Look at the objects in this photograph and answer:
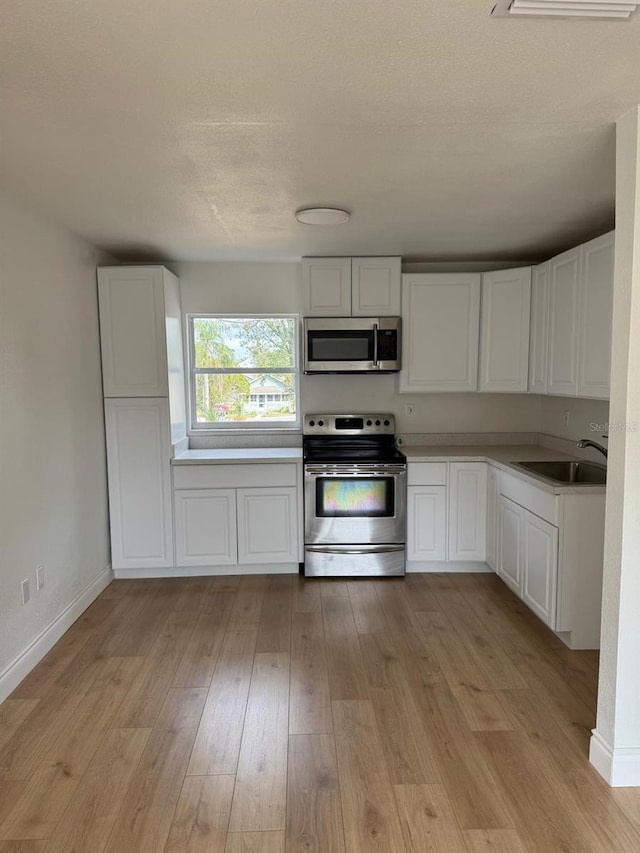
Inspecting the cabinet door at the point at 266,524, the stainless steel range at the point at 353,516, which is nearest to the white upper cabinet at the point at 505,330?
the stainless steel range at the point at 353,516

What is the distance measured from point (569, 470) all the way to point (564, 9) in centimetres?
286

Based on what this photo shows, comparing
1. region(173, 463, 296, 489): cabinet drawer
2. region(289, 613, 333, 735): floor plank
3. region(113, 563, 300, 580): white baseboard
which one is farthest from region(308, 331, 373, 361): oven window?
region(289, 613, 333, 735): floor plank

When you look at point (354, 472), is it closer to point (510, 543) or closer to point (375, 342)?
point (375, 342)

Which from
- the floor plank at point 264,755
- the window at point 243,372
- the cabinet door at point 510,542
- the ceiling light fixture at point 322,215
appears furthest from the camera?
the window at point 243,372

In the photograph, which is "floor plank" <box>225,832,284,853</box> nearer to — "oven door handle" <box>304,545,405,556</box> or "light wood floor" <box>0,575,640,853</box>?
"light wood floor" <box>0,575,640,853</box>

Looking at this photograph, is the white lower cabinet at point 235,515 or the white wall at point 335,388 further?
the white wall at point 335,388

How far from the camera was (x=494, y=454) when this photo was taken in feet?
12.5

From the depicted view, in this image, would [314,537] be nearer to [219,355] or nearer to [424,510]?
[424,510]

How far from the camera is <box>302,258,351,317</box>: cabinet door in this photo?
388 cm

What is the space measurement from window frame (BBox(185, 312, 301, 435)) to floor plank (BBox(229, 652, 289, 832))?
2018 millimetres

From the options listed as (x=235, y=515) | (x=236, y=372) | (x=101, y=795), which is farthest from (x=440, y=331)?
(x=101, y=795)

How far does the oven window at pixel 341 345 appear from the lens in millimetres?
3893

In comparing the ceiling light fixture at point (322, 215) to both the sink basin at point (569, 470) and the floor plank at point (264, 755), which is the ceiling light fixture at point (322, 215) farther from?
the floor plank at point (264, 755)

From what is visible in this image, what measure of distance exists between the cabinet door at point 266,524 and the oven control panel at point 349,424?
600 millimetres
